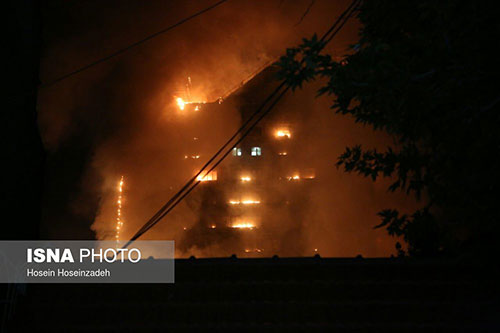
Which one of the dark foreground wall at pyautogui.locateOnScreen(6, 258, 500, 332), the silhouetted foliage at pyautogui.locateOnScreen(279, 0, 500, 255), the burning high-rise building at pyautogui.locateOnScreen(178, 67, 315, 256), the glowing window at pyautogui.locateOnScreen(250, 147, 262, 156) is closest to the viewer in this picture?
the silhouetted foliage at pyautogui.locateOnScreen(279, 0, 500, 255)

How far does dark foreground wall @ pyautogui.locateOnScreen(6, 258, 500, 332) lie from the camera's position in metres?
4.64

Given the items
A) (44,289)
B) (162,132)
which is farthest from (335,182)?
(44,289)

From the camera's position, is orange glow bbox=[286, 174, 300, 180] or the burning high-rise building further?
orange glow bbox=[286, 174, 300, 180]

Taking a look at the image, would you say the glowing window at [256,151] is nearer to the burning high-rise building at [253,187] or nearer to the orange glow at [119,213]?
the burning high-rise building at [253,187]

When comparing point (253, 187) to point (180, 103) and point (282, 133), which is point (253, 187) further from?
point (180, 103)

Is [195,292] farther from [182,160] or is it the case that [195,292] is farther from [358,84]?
[182,160]

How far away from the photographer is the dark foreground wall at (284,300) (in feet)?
15.2

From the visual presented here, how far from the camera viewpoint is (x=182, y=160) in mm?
23641

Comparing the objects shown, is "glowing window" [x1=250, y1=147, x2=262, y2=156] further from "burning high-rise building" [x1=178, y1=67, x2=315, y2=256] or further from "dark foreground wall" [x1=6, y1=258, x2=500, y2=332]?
"dark foreground wall" [x1=6, y1=258, x2=500, y2=332]

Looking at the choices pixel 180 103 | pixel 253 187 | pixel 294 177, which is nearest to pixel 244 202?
pixel 253 187

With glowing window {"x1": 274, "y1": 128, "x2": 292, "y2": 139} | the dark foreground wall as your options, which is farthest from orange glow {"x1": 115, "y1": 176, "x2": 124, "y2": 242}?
the dark foreground wall

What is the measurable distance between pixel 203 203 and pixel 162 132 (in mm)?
6391

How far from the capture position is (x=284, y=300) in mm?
4977

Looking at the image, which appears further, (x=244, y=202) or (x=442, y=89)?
(x=244, y=202)
